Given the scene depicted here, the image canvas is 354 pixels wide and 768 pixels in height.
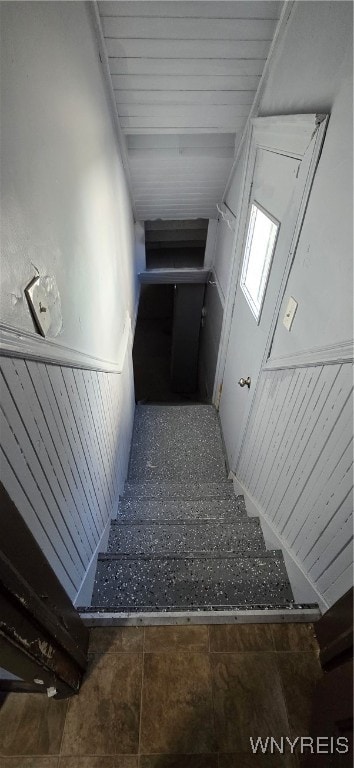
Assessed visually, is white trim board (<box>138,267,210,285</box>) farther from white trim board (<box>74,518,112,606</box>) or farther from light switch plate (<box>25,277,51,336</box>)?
light switch plate (<box>25,277,51,336</box>)

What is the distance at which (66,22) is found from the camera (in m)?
1.27

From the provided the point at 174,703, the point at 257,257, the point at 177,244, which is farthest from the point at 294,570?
the point at 177,244

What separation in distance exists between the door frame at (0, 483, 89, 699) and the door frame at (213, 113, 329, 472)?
1.62 m

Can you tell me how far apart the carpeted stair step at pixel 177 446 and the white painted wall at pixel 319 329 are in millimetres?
1692

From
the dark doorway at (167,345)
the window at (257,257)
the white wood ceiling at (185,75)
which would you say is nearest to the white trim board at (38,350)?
the window at (257,257)

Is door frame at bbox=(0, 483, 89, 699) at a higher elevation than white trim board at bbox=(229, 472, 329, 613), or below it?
higher

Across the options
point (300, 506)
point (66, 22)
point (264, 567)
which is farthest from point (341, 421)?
point (66, 22)

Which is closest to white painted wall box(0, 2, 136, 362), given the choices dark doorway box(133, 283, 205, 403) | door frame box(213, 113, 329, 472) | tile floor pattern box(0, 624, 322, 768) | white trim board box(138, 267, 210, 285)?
door frame box(213, 113, 329, 472)

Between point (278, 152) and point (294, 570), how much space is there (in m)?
2.26

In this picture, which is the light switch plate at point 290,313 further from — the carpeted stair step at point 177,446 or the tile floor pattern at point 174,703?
the carpeted stair step at point 177,446

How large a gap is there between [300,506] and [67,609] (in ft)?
3.65

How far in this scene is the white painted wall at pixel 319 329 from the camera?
1190 mm

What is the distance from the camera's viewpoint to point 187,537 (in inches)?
88.0

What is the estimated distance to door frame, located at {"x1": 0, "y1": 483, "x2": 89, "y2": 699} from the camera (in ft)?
2.69
